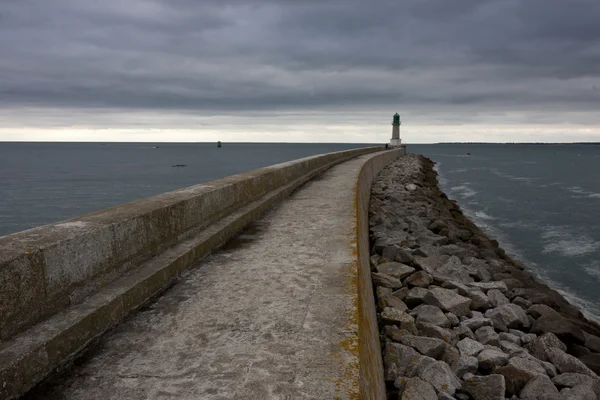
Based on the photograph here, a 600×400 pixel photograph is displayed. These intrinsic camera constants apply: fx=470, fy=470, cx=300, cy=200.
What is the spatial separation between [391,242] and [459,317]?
257cm

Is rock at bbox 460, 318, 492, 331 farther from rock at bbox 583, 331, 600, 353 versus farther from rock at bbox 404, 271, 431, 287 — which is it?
rock at bbox 583, 331, 600, 353

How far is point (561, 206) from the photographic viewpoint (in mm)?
24078

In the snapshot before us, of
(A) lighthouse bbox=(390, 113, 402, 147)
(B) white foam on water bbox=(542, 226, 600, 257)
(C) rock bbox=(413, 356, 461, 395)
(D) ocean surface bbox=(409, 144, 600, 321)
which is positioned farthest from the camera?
(A) lighthouse bbox=(390, 113, 402, 147)

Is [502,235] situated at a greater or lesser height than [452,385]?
lesser

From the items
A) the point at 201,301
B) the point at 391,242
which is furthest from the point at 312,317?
the point at 391,242

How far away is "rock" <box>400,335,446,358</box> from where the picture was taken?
4105mm

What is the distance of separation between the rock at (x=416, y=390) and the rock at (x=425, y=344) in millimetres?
681

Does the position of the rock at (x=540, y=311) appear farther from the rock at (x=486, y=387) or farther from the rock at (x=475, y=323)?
the rock at (x=486, y=387)

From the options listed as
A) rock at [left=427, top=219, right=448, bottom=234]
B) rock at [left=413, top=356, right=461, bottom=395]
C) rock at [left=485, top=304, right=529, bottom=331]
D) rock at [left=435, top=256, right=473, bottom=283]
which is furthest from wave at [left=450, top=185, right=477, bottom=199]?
rock at [left=413, top=356, right=461, bottom=395]

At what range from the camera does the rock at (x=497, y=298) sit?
6157mm

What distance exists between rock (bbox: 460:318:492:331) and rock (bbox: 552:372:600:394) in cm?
106

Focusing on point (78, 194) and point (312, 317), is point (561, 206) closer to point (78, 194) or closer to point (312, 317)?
point (312, 317)

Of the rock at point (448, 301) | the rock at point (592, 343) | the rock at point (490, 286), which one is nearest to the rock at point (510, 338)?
the rock at point (448, 301)

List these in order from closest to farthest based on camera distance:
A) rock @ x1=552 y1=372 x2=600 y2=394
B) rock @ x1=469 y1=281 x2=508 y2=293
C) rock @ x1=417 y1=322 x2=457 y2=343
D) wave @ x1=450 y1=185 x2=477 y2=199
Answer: rock @ x1=552 y1=372 x2=600 y2=394
rock @ x1=417 y1=322 x2=457 y2=343
rock @ x1=469 y1=281 x2=508 y2=293
wave @ x1=450 y1=185 x2=477 y2=199
